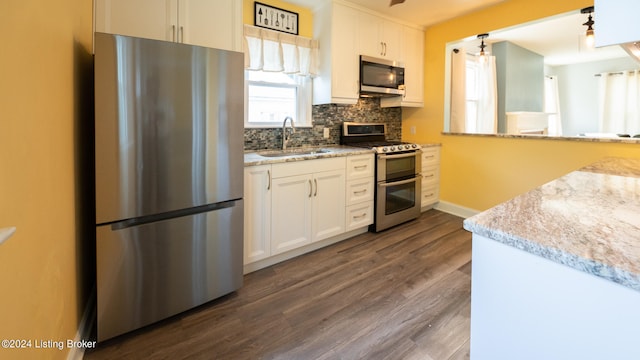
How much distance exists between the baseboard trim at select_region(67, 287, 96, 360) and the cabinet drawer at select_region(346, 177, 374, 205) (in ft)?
6.71

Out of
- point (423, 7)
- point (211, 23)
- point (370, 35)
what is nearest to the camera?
point (211, 23)

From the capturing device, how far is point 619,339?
0.60 meters

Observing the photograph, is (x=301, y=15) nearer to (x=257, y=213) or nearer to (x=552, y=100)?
(x=257, y=213)

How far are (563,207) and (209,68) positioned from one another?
181cm

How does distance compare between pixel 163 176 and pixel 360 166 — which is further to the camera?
pixel 360 166

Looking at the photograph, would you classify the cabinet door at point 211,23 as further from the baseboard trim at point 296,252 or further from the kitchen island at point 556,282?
the kitchen island at point 556,282

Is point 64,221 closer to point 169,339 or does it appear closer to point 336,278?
point 169,339

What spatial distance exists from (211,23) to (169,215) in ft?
4.71

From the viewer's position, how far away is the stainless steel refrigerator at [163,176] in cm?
151

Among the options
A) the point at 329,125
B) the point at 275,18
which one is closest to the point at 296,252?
the point at 329,125

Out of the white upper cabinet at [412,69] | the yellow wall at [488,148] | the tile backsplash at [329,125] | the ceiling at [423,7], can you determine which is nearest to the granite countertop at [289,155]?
the tile backsplash at [329,125]

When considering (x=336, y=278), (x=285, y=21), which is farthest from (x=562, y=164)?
(x=285, y=21)

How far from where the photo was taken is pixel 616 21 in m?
0.79

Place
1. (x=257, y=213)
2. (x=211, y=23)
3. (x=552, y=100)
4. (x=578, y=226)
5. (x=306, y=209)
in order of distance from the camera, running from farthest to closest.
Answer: (x=552, y=100)
(x=306, y=209)
(x=257, y=213)
(x=211, y=23)
(x=578, y=226)
